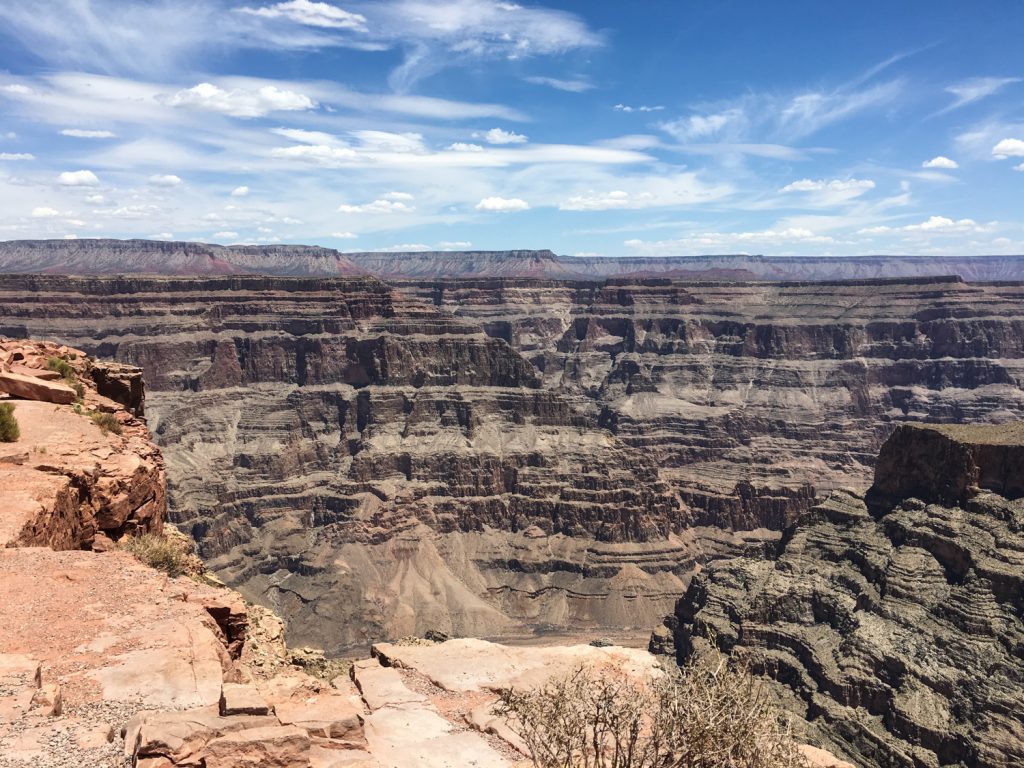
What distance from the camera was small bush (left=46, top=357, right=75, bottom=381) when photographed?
3241 cm

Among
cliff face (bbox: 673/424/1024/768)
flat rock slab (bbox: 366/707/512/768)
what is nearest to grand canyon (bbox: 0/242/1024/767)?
cliff face (bbox: 673/424/1024/768)

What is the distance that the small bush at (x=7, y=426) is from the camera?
24109 mm

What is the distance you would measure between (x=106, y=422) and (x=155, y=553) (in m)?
9.15

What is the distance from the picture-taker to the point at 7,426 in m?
24.3

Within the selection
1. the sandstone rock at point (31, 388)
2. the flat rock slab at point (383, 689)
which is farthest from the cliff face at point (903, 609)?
the sandstone rock at point (31, 388)

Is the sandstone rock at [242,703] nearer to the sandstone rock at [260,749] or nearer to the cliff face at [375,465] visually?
the sandstone rock at [260,749]

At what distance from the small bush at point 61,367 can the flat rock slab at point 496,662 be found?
1945 cm

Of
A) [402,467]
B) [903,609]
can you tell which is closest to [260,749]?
[903,609]

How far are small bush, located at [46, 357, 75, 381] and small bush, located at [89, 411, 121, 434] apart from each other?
3.67 meters

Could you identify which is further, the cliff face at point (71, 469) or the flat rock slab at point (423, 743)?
the cliff face at point (71, 469)

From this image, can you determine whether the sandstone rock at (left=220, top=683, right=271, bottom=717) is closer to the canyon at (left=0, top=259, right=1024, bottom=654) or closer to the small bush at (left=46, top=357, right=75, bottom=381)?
the small bush at (left=46, top=357, right=75, bottom=381)

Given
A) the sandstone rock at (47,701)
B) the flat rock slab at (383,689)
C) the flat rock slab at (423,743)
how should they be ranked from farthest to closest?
the flat rock slab at (383,689) → the flat rock slab at (423,743) → the sandstone rock at (47,701)

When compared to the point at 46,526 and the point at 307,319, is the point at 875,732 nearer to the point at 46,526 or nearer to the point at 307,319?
the point at 46,526

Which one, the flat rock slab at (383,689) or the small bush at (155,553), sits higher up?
the small bush at (155,553)
